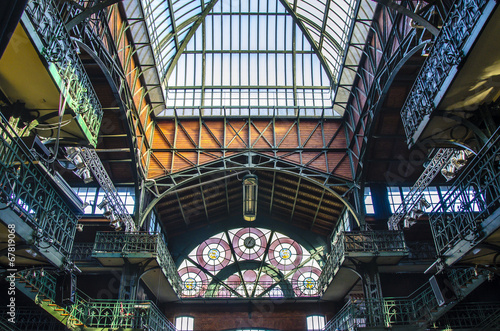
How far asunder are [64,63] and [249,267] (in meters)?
23.3

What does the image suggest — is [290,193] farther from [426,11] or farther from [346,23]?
[426,11]

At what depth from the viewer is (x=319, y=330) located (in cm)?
2828

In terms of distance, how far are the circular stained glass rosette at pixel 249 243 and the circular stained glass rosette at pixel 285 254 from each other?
85cm

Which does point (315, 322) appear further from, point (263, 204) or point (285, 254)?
point (263, 204)

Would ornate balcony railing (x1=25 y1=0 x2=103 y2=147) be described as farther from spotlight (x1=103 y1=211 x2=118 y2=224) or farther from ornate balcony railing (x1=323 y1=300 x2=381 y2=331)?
ornate balcony railing (x1=323 y1=300 x2=381 y2=331)

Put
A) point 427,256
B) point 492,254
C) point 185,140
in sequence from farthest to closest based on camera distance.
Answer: point 185,140 → point 427,256 → point 492,254

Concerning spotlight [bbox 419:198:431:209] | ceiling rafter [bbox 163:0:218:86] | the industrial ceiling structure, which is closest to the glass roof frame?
ceiling rafter [bbox 163:0:218:86]

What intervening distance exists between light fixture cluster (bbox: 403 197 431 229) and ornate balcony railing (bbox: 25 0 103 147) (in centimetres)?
1502

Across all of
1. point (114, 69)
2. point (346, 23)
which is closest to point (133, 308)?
point (114, 69)

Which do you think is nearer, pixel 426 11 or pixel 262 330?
pixel 426 11

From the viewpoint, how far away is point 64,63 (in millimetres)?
11102

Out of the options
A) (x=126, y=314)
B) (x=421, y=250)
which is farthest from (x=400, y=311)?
(x=126, y=314)

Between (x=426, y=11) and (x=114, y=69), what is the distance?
12843mm

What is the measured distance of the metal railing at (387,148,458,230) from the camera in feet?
61.4
